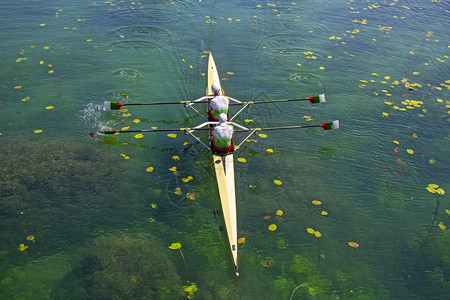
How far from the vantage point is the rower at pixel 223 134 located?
795 cm

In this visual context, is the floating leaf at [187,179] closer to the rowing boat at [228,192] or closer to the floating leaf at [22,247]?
the rowing boat at [228,192]

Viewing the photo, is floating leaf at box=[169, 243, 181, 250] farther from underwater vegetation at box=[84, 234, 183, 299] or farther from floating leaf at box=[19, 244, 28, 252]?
floating leaf at box=[19, 244, 28, 252]

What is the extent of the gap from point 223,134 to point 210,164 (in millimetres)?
1064

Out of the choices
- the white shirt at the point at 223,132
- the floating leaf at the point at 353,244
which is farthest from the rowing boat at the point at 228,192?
the floating leaf at the point at 353,244

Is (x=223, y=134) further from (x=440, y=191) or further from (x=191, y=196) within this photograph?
(x=440, y=191)

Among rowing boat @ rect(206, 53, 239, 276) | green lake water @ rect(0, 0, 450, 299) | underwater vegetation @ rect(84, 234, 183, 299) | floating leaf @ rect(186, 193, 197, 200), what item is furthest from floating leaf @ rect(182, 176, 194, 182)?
underwater vegetation @ rect(84, 234, 183, 299)

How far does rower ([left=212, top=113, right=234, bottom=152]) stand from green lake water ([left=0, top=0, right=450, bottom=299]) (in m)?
0.75

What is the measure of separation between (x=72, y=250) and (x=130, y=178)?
2.16 metres

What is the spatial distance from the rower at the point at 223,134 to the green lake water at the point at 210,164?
2.47ft

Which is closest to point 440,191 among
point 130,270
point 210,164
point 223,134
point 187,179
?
point 223,134

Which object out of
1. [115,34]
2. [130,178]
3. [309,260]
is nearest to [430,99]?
[309,260]

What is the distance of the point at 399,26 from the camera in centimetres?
1625

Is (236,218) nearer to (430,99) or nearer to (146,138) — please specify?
(146,138)

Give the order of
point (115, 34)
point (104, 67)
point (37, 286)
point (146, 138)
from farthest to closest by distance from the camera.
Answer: point (115, 34) < point (104, 67) < point (146, 138) < point (37, 286)
